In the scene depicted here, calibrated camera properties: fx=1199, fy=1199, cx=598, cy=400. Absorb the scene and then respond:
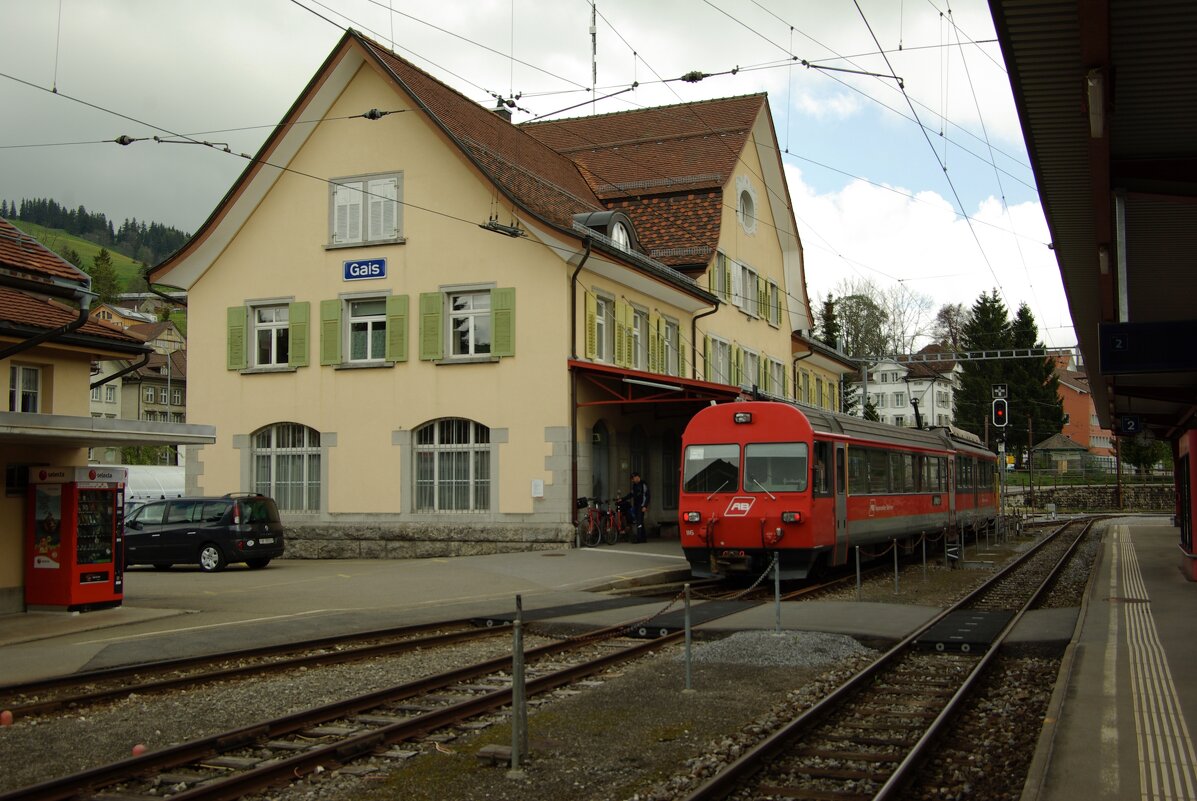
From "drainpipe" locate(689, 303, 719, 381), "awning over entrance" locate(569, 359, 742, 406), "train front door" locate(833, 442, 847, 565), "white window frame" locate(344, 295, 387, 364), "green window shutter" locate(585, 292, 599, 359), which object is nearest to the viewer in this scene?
"train front door" locate(833, 442, 847, 565)

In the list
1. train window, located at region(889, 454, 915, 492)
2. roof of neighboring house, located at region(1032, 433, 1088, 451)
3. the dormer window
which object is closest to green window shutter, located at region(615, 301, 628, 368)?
the dormer window

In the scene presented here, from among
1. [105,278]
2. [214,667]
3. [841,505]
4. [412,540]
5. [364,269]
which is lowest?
[214,667]

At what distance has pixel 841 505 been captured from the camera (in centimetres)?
2028

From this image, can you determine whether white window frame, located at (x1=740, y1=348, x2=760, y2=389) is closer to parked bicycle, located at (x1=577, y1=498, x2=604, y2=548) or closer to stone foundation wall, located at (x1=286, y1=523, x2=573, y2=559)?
parked bicycle, located at (x1=577, y1=498, x2=604, y2=548)

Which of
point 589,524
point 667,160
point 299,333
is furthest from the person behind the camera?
point 667,160

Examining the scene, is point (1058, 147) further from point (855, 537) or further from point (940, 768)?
point (855, 537)

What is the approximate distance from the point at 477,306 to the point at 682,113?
16.4 m

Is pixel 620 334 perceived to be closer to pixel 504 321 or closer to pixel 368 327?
pixel 504 321

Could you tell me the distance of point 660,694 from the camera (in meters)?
9.83

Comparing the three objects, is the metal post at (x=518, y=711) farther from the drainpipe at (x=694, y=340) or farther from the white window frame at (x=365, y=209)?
the drainpipe at (x=694, y=340)

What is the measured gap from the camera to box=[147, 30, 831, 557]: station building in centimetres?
2695

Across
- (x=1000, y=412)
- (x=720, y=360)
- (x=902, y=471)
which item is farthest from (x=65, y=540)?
(x=1000, y=412)

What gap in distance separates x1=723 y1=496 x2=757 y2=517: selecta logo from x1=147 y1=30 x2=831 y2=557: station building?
642 cm

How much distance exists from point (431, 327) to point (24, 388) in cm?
1245
